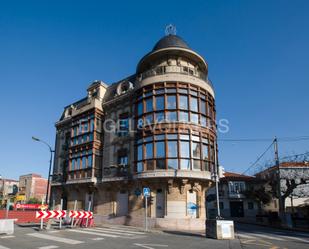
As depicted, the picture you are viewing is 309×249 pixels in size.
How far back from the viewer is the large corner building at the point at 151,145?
21.1 meters

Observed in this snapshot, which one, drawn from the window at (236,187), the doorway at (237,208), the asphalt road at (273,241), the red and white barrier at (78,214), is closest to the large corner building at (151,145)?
the red and white barrier at (78,214)

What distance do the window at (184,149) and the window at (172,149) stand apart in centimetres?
50

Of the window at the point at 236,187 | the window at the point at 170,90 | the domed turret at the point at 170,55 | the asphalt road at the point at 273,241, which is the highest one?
the domed turret at the point at 170,55

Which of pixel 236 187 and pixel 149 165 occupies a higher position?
pixel 149 165

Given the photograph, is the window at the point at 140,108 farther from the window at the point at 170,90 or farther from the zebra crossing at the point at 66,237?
the zebra crossing at the point at 66,237

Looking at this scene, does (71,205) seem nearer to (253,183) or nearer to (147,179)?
(147,179)

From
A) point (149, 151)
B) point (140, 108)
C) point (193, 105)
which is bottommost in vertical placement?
point (149, 151)

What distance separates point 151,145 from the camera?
2233cm

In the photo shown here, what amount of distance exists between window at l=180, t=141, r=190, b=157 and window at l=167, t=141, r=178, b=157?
1.63ft

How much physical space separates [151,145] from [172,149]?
1916mm

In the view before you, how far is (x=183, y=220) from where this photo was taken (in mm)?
19969

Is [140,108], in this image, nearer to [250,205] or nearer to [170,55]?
[170,55]

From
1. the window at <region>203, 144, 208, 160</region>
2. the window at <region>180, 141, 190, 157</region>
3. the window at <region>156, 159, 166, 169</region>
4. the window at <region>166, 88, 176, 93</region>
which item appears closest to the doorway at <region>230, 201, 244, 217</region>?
the window at <region>203, 144, 208, 160</region>

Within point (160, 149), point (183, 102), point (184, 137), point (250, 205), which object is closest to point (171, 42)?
point (183, 102)
